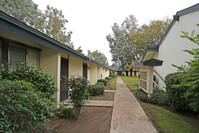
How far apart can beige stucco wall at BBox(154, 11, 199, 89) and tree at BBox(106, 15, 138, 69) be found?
24467 millimetres

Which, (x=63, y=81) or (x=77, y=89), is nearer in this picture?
(x=77, y=89)

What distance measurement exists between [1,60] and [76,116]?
2966 mm

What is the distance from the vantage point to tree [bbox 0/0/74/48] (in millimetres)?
13097

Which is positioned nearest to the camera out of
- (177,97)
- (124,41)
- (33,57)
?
(33,57)

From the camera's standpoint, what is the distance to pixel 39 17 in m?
19.9

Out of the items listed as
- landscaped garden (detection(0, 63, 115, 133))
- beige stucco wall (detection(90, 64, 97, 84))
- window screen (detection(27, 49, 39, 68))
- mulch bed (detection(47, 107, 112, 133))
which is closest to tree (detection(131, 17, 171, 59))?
beige stucco wall (detection(90, 64, 97, 84))

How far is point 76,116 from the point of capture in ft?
13.5

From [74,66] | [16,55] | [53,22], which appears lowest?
[74,66]

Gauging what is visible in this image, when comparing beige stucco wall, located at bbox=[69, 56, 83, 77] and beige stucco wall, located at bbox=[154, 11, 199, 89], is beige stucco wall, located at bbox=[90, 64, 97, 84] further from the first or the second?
beige stucco wall, located at bbox=[154, 11, 199, 89]

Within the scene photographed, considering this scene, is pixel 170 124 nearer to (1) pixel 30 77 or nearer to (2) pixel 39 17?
(1) pixel 30 77

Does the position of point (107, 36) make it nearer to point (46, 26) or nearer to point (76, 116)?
point (46, 26)

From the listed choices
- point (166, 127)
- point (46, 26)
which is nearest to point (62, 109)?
point (166, 127)

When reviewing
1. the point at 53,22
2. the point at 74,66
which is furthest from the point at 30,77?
the point at 53,22

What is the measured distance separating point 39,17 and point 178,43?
71.4 ft
